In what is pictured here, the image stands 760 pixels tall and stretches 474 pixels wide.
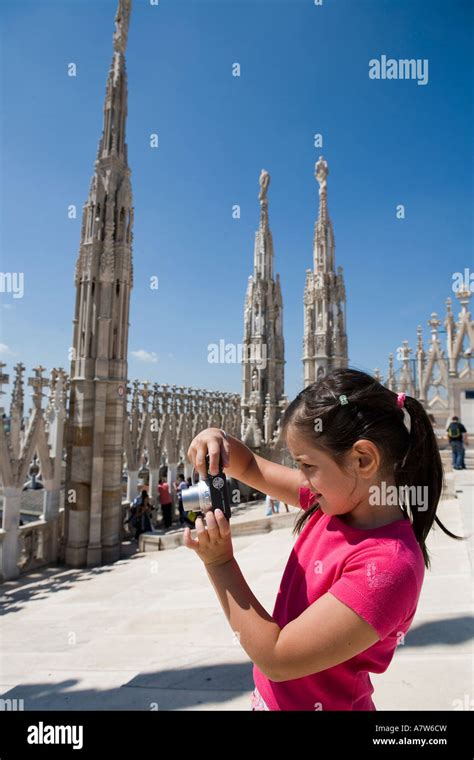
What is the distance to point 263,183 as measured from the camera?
2195 centimetres

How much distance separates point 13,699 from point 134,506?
9848 mm

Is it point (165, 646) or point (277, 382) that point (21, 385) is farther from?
point (277, 382)

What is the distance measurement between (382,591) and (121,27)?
14.7 metres

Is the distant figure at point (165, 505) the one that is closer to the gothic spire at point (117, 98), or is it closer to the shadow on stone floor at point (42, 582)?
the shadow on stone floor at point (42, 582)

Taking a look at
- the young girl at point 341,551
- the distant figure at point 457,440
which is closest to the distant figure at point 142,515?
the distant figure at point 457,440

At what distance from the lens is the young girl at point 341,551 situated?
949 millimetres

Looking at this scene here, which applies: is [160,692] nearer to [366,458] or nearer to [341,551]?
[341,551]

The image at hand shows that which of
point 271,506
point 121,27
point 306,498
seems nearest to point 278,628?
point 306,498

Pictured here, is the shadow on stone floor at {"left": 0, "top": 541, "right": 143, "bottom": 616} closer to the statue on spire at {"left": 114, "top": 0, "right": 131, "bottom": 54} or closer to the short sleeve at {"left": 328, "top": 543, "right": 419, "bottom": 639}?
the short sleeve at {"left": 328, "top": 543, "right": 419, "bottom": 639}

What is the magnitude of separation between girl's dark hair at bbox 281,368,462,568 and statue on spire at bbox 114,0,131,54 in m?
13.8

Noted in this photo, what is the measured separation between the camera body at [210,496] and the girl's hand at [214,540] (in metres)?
0.04

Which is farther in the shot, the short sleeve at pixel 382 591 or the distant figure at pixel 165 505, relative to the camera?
the distant figure at pixel 165 505
